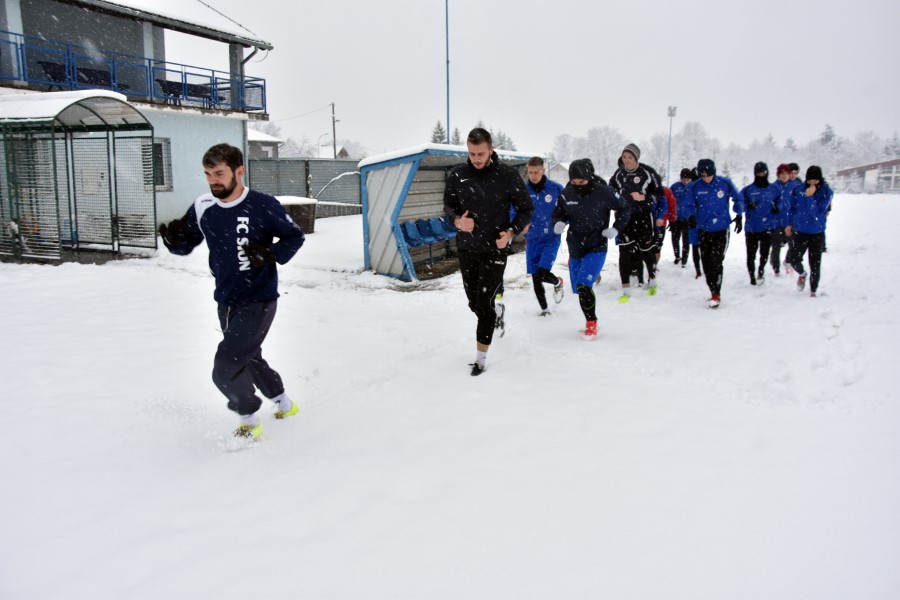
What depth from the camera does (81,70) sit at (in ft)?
55.2

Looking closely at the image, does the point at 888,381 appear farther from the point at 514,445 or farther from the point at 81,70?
the point at 81,70

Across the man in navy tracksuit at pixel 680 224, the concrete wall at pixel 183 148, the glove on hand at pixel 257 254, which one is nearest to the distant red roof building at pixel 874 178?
the man in navy tracksuit at pixel 680 224

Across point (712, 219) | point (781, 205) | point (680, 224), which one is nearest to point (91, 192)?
point (680, 224)

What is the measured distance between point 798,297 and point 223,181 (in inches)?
300

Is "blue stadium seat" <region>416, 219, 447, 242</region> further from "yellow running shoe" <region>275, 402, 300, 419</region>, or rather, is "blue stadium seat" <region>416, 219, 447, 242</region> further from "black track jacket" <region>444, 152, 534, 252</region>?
"yellow running shoe" <region>275, 402, 300, 419</region>

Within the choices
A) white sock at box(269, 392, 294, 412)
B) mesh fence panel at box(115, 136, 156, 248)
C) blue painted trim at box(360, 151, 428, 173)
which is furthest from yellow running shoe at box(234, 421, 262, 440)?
mesh fence panel at box(115, 136, 156, 248)

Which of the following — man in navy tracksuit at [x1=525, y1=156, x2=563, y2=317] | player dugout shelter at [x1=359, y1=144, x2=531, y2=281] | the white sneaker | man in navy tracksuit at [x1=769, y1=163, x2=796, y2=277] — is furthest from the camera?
player dugout shelter at [x1=359, y1=144, x2=531, y2=281]

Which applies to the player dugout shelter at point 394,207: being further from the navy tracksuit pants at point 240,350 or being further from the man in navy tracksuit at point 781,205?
the navy tracksuit pants at point 240,350

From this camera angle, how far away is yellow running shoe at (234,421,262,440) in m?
3.61

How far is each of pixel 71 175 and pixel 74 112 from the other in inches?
70.9

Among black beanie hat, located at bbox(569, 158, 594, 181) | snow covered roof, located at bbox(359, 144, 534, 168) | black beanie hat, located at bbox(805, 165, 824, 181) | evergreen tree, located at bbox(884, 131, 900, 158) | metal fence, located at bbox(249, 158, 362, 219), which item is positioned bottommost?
black beanie hat, located at bbox(569, 158, 594, 181)

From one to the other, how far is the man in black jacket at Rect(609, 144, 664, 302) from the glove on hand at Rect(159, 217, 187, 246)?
6.02 meters

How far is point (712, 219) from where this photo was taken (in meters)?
7.59

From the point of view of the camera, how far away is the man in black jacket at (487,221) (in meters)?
A: 4.87
